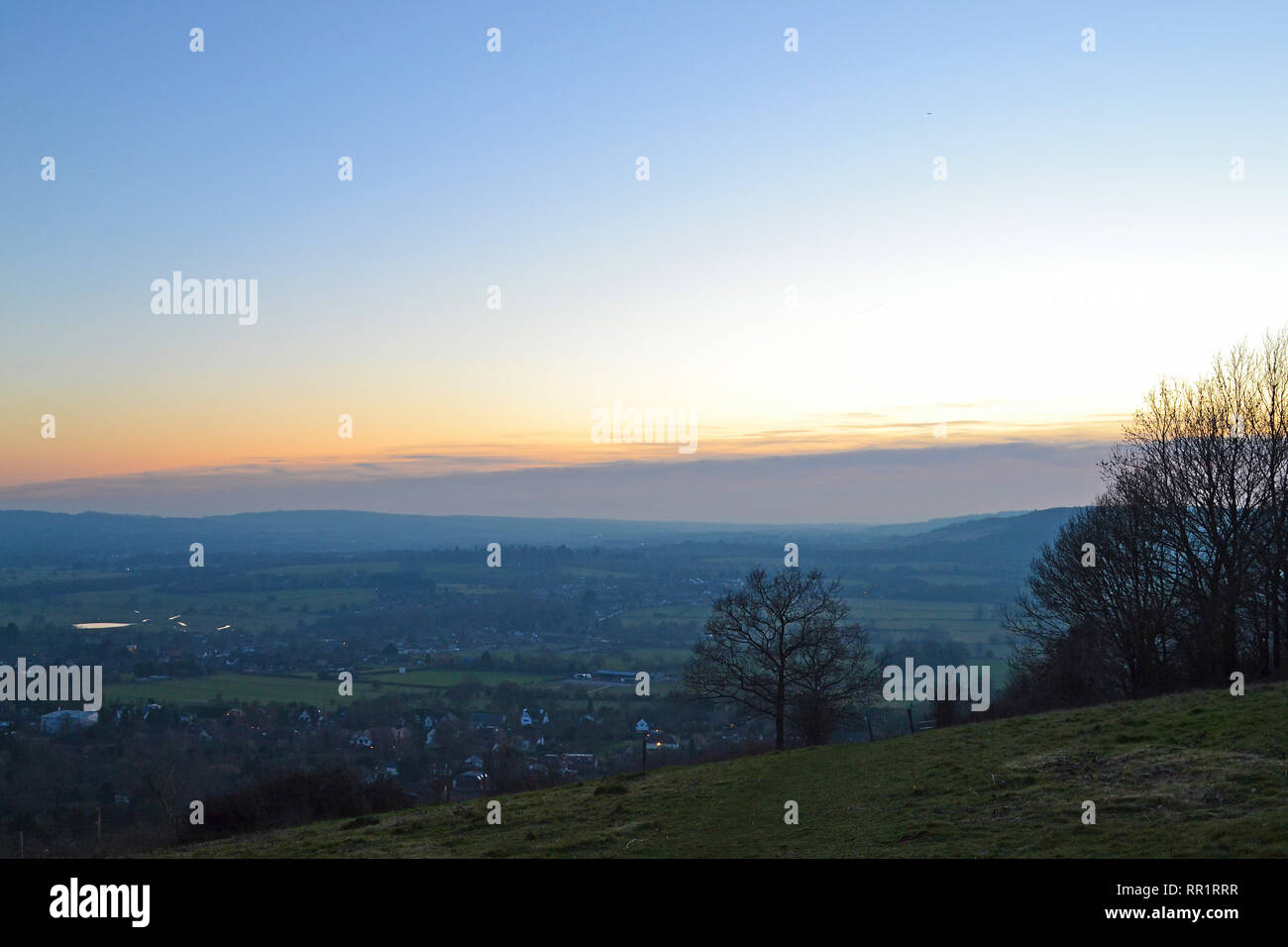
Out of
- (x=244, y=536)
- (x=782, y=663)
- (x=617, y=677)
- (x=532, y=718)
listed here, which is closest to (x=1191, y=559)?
(x=782, y=663)

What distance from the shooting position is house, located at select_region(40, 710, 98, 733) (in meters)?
46.4

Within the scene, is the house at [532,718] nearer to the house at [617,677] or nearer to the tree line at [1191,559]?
the house at [617,677]

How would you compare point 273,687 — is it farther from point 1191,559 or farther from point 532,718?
point 1191,559

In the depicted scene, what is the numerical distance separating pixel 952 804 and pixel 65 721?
51803mm

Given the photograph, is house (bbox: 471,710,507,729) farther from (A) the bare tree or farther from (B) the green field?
(A) the bare tree

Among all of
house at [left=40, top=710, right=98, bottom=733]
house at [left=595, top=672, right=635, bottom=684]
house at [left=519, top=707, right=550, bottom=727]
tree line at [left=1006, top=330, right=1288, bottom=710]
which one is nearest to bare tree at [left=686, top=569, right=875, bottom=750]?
tree line at [left=1006, top=330, right=1288, bottom=710]

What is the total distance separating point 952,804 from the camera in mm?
14445

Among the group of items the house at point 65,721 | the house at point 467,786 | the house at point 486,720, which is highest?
the house at point 467,786

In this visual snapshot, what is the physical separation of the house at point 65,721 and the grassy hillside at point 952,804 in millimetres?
35384

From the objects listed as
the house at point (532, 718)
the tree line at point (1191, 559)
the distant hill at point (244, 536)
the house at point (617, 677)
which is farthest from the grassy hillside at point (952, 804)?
the distant hill at point (244, 536)

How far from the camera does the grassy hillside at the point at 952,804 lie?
11312 millimetres

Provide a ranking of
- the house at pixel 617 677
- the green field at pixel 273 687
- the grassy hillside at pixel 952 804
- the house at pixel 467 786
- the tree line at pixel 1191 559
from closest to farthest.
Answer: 1. the grassy hillside at pixel 952 804
2. the house at pixel 467 786
3. the tree line at pixel 1191 559
4. the green field at pixel 273 687
5. the house at pixel 617 677
